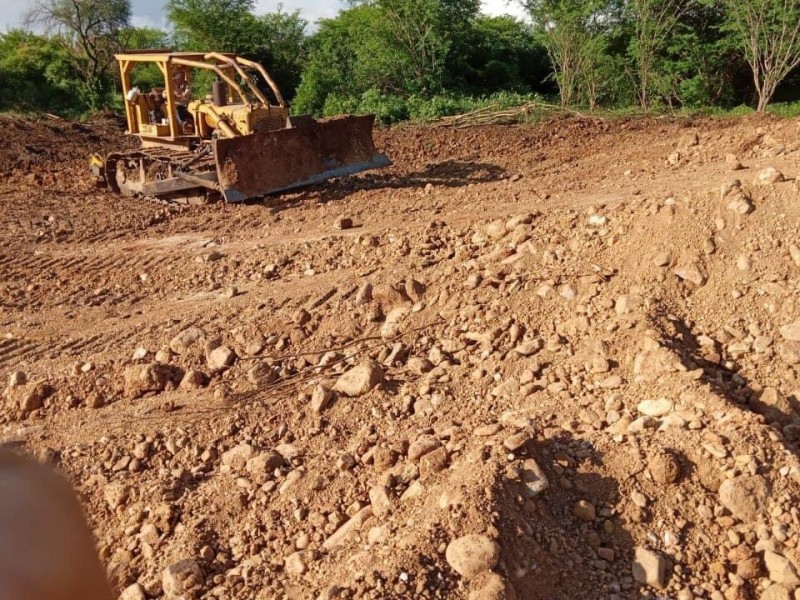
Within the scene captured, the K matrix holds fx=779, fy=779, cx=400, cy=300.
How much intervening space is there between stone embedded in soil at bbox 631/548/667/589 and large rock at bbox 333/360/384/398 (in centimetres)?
183

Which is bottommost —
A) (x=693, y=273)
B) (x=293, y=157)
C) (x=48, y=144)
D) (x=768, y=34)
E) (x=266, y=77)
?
(x=693, y=273)

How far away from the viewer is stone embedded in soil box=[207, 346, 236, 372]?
5105mm

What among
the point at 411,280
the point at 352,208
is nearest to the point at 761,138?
the point at 352,208

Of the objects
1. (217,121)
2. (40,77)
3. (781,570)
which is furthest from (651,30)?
(40,77)

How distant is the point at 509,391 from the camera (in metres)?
4.34

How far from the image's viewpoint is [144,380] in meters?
4.99

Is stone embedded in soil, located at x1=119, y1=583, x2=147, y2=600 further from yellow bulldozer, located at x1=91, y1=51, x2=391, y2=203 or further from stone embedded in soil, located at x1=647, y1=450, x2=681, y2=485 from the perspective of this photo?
yellow bulldozer, located at x1=91, y1=51, x2=391, y2=203

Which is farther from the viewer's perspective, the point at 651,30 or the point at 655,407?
the point at 651,30

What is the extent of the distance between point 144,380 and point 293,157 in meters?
5.64

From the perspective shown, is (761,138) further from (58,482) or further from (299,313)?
(58,482)

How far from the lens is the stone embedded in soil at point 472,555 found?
116 inches

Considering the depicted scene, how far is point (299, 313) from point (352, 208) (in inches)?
147

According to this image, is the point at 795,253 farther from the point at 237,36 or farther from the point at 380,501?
the point at 237,36

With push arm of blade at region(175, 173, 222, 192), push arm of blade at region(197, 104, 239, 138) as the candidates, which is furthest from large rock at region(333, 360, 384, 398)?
push arm of blade at region(197, 104, 239, 138)
